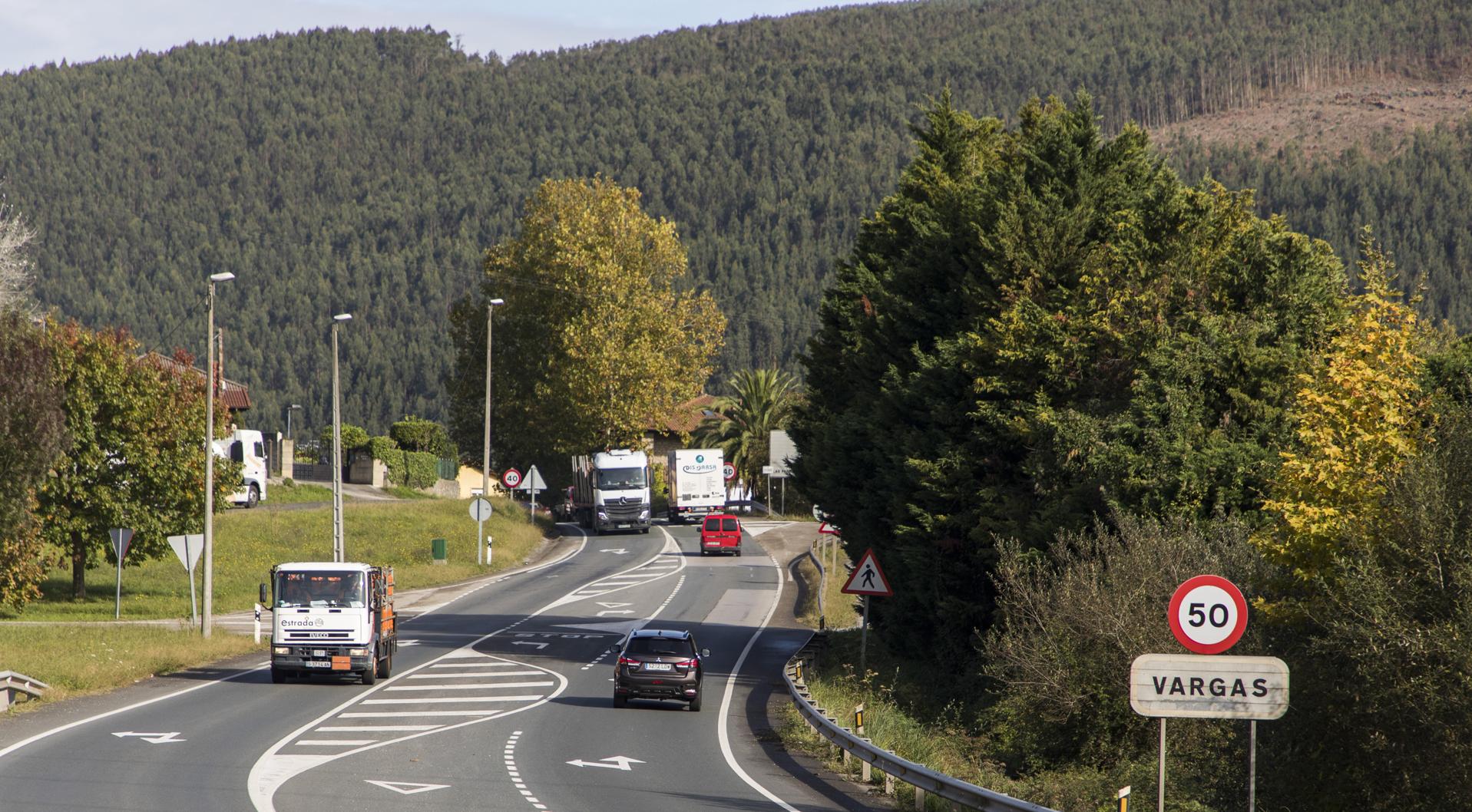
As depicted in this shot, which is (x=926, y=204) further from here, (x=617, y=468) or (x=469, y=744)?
(x=617, y=468)

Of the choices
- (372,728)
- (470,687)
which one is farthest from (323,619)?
(372,728)

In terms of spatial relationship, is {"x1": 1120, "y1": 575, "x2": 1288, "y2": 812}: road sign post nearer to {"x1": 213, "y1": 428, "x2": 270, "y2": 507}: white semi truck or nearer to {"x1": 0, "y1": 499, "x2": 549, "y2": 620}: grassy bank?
{"x1": 0, "y1": 499, "x2": 549, "y2": 620}: grassy bank

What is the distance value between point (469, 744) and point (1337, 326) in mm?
15576

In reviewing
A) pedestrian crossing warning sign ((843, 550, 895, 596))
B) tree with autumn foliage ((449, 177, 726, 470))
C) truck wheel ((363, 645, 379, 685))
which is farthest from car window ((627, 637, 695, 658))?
tree with autumn foliage ((449, 177, 726, 470))

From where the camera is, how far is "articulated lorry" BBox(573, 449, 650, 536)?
6988cm

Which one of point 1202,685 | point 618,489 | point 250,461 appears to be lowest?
point 1202,685

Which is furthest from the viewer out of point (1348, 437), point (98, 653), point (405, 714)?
point (98, 653)

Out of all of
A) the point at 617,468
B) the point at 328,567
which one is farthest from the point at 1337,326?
the point at 617,468

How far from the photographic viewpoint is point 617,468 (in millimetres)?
70062

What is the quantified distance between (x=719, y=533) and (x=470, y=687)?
34706 mm

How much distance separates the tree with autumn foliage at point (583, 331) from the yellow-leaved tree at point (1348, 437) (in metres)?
56.1

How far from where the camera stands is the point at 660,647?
85.2 ft

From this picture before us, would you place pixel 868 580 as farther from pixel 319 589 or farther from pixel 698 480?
pixel 698 480

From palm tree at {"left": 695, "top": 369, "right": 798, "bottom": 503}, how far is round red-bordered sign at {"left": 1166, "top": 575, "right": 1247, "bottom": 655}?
78.6 metres
